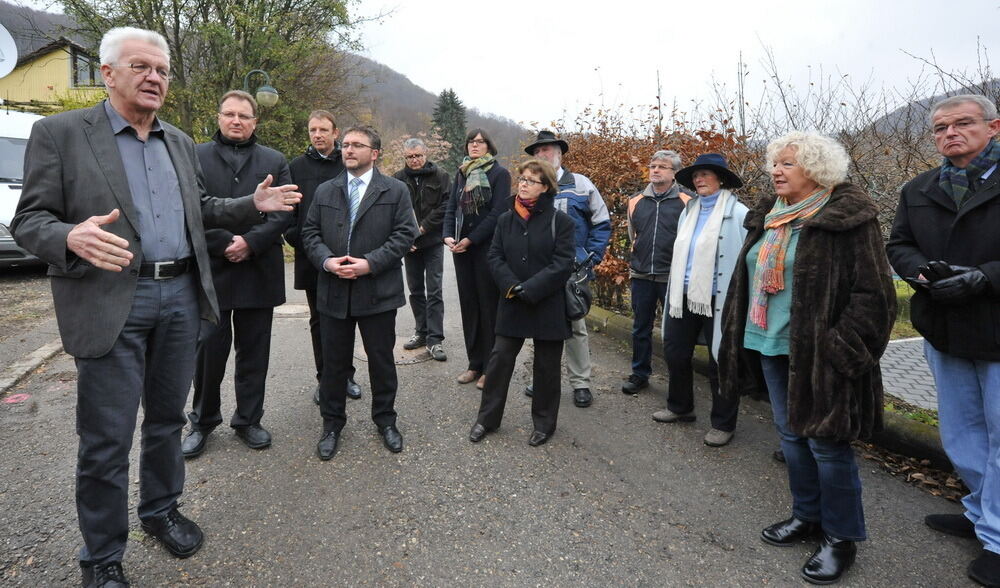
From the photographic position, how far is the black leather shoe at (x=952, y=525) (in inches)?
113

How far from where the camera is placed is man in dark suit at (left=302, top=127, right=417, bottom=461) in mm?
3631

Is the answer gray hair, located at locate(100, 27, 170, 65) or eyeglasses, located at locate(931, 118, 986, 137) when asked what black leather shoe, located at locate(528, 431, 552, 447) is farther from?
gray hair, located at locate(100, 27, 170, 65)

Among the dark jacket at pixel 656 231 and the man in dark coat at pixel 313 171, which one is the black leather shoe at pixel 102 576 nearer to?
the man in dark coat at pixel 313 171

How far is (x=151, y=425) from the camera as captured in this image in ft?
8.90

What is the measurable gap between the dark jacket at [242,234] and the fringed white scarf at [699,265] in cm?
277

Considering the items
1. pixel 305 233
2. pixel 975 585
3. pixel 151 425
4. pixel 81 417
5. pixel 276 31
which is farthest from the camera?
pixel 276 31

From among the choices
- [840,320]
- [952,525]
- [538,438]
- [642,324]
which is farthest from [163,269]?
[952,525]

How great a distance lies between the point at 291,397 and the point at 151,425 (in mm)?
1965

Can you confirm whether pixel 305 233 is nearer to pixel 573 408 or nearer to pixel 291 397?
pixel 291 397

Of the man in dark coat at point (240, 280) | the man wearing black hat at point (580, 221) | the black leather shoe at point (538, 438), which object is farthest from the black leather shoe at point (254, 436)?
the man wearing black hat at point (580, 221)

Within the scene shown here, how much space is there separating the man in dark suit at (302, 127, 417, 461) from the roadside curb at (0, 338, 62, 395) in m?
3.10

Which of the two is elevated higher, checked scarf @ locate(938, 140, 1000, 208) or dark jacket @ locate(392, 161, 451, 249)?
checked scarf @ locate(938, 140, 1000, 208)

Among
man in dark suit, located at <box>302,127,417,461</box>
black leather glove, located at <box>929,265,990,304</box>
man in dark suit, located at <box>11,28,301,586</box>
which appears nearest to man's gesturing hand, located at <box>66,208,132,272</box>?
man in dark suit, located at <box>11,28,301,586</box>

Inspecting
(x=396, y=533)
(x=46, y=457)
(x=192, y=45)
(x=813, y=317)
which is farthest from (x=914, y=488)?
(x=192, y=45)
